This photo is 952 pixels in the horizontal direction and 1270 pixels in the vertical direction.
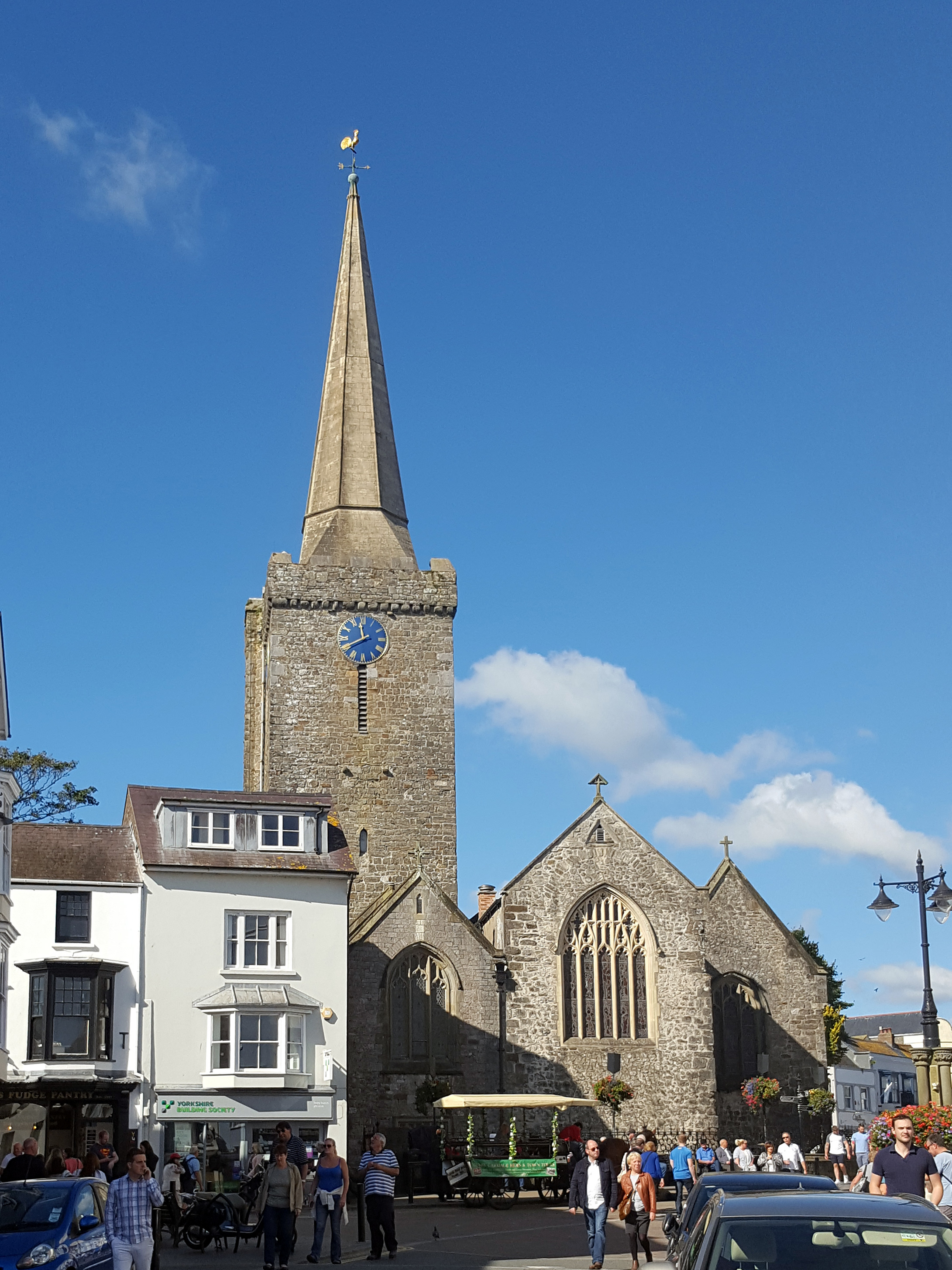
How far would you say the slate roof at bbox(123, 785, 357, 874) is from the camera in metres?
39.2

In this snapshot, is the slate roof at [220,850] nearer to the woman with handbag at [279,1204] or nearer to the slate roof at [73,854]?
the slate roof at [73,854]

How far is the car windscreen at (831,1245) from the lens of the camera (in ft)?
27.6

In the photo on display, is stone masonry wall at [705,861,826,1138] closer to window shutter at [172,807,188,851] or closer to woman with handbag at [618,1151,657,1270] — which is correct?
window shutter at [172,807,188,851]

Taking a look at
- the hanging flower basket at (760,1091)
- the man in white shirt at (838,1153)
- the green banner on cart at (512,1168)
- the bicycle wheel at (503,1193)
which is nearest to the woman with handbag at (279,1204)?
the green banner on cart at (512,1168)

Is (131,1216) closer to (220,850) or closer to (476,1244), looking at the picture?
(476,1244)

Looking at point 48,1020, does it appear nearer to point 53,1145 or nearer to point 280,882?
point 53,1145

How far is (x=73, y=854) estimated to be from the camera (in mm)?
39375

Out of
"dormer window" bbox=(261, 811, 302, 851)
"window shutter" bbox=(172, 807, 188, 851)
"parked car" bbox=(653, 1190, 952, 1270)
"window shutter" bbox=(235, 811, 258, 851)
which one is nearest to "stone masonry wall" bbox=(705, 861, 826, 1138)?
"dormer window" bbox=(261, 811, 302, 851)

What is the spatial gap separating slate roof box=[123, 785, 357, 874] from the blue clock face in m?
8.47

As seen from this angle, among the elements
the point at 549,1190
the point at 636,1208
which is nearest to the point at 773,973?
the point at 549,1190

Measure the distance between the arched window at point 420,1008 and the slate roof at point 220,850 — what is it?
445cm

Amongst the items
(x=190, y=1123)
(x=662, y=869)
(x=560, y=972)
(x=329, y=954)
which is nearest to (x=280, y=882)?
(x=329, y=954)

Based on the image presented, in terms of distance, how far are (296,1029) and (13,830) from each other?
8.83 m

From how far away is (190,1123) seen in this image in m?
36.8
